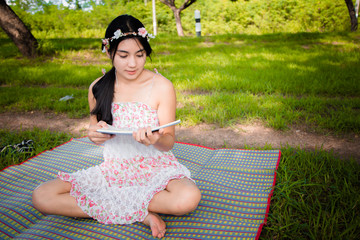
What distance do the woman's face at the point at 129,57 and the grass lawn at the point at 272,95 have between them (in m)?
1.27

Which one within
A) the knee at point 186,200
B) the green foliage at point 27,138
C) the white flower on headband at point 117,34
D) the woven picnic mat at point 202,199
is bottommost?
the woven picnic mat at point 202,199

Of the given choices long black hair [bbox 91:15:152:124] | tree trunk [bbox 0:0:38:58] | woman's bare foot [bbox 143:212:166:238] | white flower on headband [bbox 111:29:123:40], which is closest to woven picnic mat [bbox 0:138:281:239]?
woman's bare foot [bbox 143:212:166:238]

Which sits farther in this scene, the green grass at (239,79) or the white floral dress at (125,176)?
the green grass at (239,79)

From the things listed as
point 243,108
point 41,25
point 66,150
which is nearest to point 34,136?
point 66,150

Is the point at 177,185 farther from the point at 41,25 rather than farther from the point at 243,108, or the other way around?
the point at 41,25

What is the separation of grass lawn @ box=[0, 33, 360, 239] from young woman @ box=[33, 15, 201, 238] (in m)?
0.66

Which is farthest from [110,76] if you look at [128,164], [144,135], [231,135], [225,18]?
[225,18]

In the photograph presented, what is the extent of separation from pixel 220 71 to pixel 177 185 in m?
3.46

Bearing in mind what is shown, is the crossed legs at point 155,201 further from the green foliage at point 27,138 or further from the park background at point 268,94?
the green foliage at point 27,138

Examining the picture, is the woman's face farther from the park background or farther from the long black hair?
the park background

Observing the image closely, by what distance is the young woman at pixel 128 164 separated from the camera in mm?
1679

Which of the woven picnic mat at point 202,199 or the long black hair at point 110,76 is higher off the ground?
the long black hair at point 110,76

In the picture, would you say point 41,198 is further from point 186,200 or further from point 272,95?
point 272,95

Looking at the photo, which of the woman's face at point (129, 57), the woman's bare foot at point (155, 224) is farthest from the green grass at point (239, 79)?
the woman's bare foot at point (155, 224)
